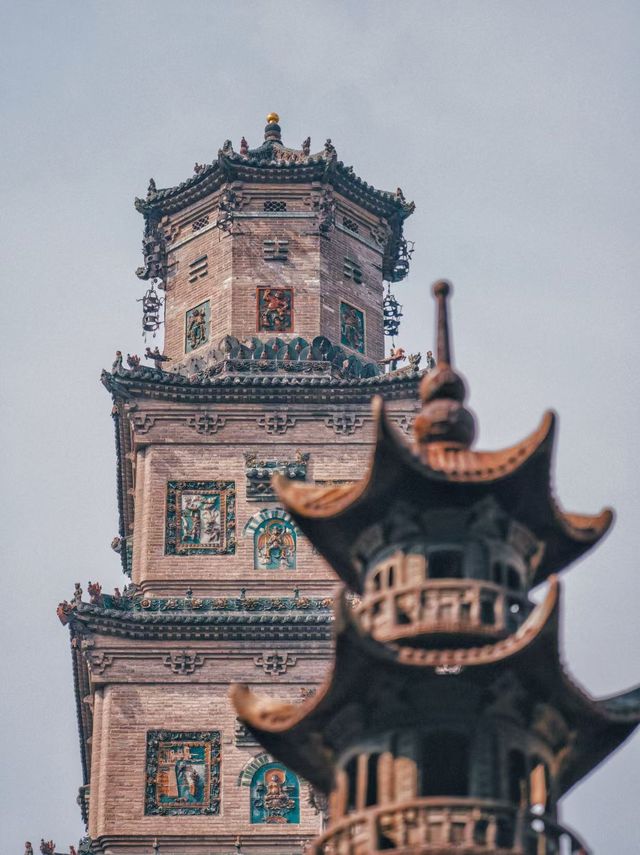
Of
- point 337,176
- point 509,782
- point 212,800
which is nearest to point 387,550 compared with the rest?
point 509,782

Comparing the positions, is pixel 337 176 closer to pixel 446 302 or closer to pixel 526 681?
pixel 446 302

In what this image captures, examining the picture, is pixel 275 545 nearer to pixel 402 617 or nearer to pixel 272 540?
pixel 272 540

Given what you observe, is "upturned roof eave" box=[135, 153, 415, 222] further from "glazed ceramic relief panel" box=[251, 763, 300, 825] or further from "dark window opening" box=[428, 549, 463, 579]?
"dark window opening" box=[428, 549, 463, 579]

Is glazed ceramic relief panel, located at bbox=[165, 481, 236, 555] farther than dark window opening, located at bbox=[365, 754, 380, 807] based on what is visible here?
Yes

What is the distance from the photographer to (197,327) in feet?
213

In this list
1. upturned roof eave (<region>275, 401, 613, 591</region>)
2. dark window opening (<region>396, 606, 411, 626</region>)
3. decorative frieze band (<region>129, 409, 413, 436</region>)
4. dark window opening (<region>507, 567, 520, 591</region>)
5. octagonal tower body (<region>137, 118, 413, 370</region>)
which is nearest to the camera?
dark window opening (<region>396, 606, 411, 626</region>)

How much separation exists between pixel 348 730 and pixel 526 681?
9.06ft

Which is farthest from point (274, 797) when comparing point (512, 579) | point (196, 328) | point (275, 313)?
point (512, 579)

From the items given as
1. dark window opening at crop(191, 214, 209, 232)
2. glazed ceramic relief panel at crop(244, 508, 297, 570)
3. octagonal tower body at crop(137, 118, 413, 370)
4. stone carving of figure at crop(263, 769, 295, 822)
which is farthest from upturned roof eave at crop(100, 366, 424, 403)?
stone carving of figure at crop(263, 769, 295, 822)

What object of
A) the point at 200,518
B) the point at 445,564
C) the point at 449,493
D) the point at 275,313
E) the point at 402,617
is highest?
the point at 275,313

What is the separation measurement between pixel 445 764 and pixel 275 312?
32.7m

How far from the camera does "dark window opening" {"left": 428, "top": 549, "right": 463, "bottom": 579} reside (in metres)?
33.4

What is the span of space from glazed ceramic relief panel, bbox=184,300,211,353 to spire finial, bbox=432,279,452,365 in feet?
95.1

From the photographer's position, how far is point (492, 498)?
33.6 meters
